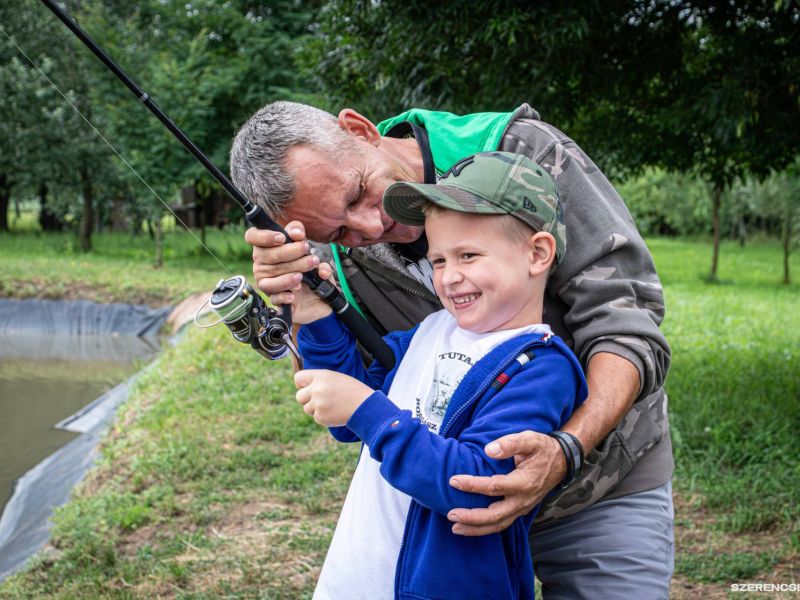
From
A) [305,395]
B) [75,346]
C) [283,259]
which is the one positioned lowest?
[75,346]

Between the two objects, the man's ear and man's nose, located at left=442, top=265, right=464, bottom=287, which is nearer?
man's nose, located at left=442, top=265, right=464, bottom=287

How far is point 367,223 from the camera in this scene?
211cm

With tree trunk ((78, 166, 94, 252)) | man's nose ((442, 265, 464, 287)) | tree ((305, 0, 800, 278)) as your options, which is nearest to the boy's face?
man's nose ((442, 265, 464, 287))

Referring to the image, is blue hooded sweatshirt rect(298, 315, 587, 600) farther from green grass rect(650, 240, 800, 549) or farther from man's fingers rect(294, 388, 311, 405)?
green grass rect(650, 240, 800, 549)

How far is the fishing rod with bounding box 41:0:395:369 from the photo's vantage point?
6.28 feet

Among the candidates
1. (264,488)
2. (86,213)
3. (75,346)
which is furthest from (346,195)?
(86,213)

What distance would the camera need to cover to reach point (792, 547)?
3734 millimetres

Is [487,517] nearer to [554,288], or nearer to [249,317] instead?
[554,288]

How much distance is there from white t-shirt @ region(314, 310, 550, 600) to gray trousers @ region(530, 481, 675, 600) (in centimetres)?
46

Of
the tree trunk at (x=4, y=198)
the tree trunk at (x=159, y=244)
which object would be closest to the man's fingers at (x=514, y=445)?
the tree trunk at (x=159, y=244)

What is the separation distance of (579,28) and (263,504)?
301cm

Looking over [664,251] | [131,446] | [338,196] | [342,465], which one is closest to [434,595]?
[338,196]

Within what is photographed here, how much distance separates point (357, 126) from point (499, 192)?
64 cm

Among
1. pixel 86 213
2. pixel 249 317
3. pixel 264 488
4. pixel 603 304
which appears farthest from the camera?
pixel 86 213
